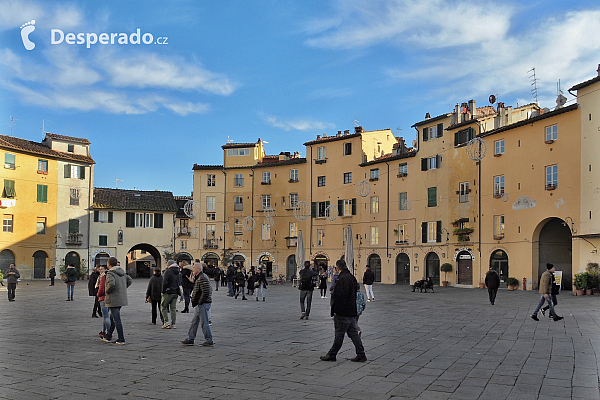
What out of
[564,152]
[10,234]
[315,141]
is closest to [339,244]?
[315,141]

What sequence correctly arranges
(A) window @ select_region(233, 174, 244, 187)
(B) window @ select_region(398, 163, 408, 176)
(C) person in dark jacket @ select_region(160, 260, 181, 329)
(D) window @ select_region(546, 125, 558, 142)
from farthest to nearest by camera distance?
(A) window @ select_region(233, 174, 244, 187) < (B) window @ select_region(398, 163, 408, 176) < (D) window @ select_region(546, 125, 558, 142) < (C) person in dark jacket @ select_region(160, 260, 181, 329)

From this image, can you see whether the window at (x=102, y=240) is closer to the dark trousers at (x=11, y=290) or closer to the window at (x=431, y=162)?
the window at (x=431, y=162)

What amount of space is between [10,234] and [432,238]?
35.5 meters

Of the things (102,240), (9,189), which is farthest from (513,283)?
(9,189)

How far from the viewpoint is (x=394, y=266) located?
49.6 m

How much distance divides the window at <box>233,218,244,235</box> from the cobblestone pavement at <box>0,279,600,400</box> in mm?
43357

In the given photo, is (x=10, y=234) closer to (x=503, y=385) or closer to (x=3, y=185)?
(x=3, y=185)

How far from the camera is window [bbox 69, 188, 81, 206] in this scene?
55.6 metres

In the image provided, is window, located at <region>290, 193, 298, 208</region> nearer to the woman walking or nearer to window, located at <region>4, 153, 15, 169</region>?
window, located at <region>4, 153, 15, 169</region>

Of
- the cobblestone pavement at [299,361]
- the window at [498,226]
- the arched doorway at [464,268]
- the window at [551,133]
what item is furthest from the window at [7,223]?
the window at [551,133]

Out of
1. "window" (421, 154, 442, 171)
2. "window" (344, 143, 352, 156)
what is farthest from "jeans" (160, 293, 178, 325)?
"window" (344, 143, 352, 156)

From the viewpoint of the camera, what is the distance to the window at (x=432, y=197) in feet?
151

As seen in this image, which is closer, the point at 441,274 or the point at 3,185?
the point at 441,274

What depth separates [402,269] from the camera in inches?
1946
